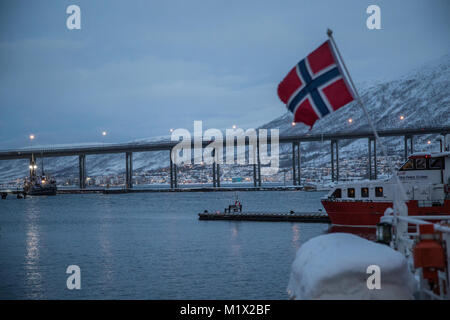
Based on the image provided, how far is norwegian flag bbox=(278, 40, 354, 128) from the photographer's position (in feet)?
42.6

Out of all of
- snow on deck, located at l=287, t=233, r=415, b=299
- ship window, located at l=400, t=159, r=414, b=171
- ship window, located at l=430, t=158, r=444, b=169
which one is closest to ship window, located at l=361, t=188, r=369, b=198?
ship window, located at l=400, t=159, r=414, b=171

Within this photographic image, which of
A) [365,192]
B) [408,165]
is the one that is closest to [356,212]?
[365,192]

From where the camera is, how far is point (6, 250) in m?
42.4

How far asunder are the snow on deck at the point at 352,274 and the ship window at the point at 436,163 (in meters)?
28.9

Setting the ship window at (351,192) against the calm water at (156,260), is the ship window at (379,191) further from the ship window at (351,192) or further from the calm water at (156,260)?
the calm water at (156,260)

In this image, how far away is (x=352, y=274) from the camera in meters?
9.25

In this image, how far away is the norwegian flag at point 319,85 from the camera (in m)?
13.0

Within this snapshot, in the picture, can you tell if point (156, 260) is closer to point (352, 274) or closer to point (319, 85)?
point (319, 85)

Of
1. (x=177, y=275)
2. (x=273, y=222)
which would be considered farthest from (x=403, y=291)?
(x=273, y=222)

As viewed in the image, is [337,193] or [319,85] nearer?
[319,85]

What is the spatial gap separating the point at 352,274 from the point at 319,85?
5648mm

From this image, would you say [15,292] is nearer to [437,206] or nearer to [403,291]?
[403,291]

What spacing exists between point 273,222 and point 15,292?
124ft

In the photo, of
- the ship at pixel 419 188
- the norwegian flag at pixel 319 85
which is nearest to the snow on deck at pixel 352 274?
the norwegian flag at pixel 319 85
